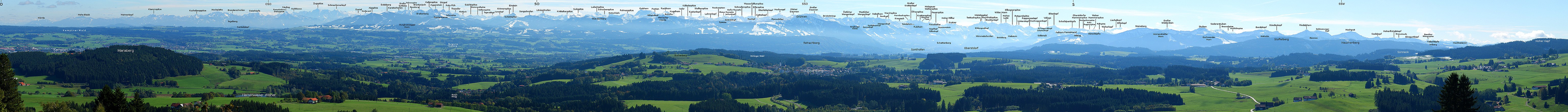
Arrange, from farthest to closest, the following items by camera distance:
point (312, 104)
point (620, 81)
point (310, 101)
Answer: point (620, 81)
point (310, 101)
point (312, 104)

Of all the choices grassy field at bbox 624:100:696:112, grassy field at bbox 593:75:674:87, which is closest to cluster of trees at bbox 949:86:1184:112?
grassy field at bbox 624:100:696:112

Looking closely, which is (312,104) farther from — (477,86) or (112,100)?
(112,100)

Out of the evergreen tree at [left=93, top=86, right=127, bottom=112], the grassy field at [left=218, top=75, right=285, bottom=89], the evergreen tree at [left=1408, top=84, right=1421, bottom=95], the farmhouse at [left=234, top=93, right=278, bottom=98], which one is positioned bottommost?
the farmhouse at [left=234, top=93, right=278, bottom=98]

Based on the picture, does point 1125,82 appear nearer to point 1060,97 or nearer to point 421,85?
point 1060,97

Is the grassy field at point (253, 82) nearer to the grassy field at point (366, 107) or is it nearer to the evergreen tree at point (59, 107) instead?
the grassy field at point (366, 107)

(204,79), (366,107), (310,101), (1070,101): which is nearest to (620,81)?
(204,79)

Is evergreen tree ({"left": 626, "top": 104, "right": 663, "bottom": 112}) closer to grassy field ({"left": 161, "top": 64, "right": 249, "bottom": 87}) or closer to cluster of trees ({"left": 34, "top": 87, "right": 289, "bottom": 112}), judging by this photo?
cluster of trees ({"left": 34, "top": 87, "right": 289, "bottom": 112})
